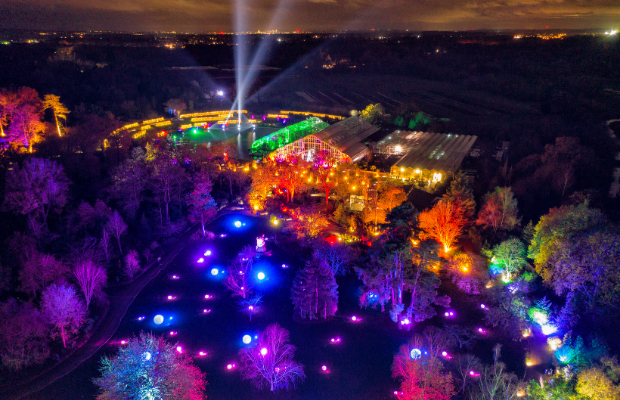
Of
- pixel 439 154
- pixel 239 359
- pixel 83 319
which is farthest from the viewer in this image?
pixel 439 154

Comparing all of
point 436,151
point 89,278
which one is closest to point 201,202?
point 89,278

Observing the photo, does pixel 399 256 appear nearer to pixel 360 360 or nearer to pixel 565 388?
pixel 360 360

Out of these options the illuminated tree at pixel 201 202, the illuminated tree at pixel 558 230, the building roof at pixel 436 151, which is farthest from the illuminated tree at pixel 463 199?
the illuminated tree at pixel 201 202

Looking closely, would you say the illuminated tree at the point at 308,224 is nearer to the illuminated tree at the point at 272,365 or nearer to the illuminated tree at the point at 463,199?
the illuminated tree at the point at 463,199

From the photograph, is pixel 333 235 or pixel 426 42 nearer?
pixel 333 235

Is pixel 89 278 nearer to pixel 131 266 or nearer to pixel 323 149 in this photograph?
pixel 131 266

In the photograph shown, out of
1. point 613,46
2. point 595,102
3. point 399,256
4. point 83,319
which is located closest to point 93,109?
point 83,319
